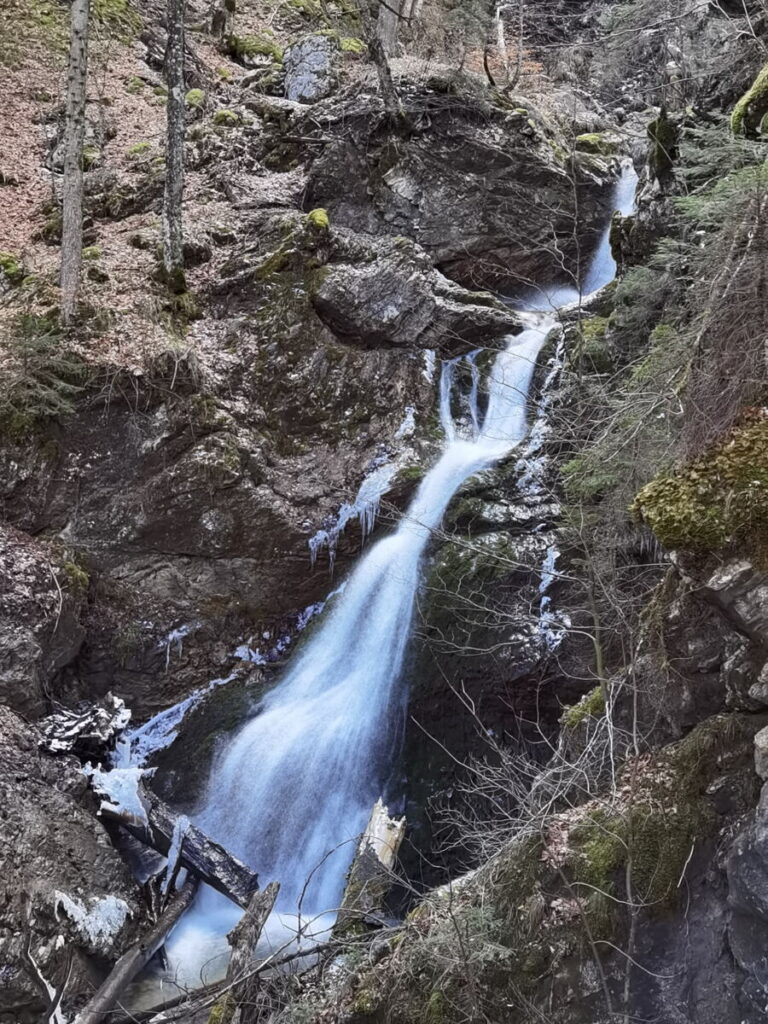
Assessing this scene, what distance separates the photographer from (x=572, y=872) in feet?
12.4

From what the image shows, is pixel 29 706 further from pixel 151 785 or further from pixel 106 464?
pixel 106 464

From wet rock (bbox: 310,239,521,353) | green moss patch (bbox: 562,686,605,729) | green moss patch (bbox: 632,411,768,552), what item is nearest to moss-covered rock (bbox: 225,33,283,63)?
wet rock (bbox: 310,239,521,353)

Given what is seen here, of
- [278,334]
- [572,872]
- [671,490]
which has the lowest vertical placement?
[572,872]

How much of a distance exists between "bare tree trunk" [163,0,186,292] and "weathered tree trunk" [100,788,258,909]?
7180 millimetres

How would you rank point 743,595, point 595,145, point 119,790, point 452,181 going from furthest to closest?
point 595,145, point 452,181, point 119,790, point 743,595

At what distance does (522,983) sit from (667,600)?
2297 mm

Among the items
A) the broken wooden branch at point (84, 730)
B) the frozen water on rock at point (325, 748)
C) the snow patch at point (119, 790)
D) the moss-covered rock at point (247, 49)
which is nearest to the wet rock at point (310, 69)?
the moss-covered rock at point (247, 49)

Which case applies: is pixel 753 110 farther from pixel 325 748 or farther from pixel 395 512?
pixel 325 748

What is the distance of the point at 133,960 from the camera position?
5883 mm

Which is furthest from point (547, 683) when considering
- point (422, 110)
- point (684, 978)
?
point (422, 110)

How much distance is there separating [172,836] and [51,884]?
3.57 ft

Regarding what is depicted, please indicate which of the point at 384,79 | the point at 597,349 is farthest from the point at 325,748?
the point at 384,79

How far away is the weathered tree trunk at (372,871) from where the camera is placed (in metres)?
5.38

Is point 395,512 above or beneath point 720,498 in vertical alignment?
beneath
